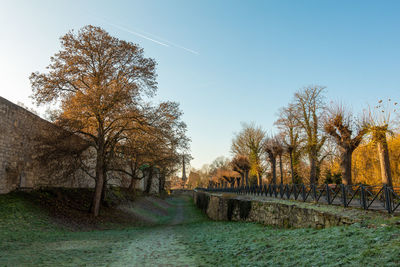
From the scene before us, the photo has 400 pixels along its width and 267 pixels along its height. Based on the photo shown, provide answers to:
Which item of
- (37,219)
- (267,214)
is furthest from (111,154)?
(267,214)

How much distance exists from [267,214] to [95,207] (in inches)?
384

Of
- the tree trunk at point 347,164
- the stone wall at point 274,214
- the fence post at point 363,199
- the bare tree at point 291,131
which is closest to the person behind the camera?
the stone wall at point 274,214

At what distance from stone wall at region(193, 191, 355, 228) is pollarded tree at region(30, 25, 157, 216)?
731 centimetres

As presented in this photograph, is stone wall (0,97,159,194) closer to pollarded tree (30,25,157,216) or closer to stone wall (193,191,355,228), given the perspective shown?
pollarded tree (30,25,157,216)

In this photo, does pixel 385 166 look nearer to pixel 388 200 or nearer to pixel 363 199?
pixel 363 199

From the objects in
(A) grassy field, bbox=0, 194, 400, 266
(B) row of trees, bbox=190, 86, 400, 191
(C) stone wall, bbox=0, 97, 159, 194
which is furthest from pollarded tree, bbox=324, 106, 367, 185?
(C) stone wall, bbox=0, 97, 159, 194

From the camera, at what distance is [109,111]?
14.4m

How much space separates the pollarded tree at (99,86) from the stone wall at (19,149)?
1.38 m

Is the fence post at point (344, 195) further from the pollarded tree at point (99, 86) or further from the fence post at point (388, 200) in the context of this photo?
the pollarded tree at point (99, 86)

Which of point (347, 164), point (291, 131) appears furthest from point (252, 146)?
point (347, 164)

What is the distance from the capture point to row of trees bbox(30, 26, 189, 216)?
14.9 m

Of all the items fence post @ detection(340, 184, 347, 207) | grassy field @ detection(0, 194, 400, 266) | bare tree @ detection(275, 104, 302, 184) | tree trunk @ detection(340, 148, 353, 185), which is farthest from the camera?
bare tree @ detection(275, 104, 302, 184)

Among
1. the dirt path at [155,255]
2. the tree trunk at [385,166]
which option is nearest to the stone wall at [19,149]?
the dirt path at [155,255]

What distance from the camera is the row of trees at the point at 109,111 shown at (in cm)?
1488
